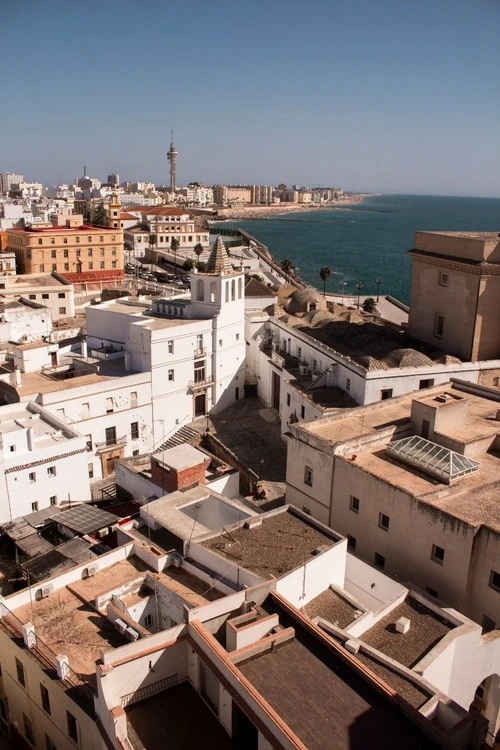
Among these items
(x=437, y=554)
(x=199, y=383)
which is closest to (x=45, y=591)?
(x=437, y=554)

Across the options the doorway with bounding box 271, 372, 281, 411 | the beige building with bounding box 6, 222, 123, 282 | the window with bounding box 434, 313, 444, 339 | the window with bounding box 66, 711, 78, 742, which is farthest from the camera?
the beige building with bounding box 6, 222, 123, 282

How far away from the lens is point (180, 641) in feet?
41.4

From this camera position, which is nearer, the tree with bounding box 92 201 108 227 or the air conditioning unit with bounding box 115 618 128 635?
the air conditioning unit with bounding box 115 618 128 635

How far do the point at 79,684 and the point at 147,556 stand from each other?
4196 millimetres

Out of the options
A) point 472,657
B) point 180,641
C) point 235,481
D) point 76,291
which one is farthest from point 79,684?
point 76,291

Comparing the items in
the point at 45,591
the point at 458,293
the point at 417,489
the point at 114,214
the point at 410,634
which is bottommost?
the point at 410,634

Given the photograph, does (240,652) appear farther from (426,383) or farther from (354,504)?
(426,383)

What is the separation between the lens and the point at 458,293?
104ft

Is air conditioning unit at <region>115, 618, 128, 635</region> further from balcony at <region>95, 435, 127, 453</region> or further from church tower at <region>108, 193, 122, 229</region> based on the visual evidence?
church tower at <region>108, 193, 122, 229</region>

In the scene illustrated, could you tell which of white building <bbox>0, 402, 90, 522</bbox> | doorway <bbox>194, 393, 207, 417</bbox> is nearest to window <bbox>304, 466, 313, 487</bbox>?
white building <bbox>0, 402, 90, 522</bbox>

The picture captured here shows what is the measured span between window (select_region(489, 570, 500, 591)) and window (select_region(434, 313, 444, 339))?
59.7 ft

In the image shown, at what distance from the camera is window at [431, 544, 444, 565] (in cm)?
1792

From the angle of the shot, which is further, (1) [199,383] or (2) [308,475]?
(1) [199,383]

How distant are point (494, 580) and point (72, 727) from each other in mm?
10910
